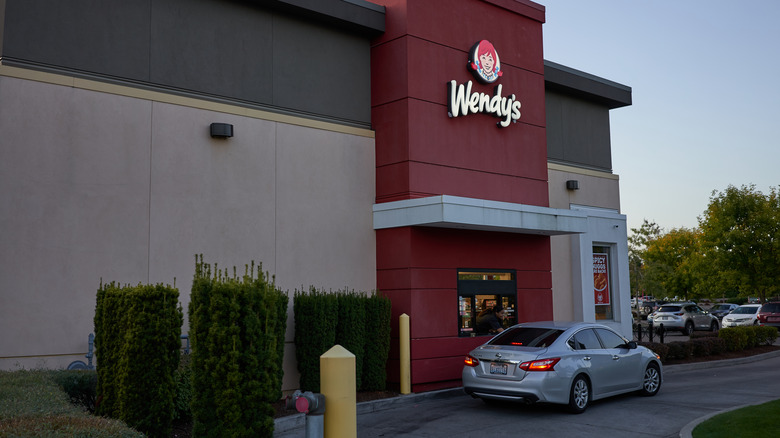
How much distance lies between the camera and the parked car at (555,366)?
11188mm

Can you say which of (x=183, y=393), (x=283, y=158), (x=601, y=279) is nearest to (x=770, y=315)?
(x=601, y=279)

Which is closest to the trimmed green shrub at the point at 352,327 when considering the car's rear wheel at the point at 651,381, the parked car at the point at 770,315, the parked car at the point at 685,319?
the car's rear wheel at the point at 651,381

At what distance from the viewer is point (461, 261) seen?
1539 centimetres

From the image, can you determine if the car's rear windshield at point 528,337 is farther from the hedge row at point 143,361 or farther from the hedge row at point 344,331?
the hedge row at point 143,361

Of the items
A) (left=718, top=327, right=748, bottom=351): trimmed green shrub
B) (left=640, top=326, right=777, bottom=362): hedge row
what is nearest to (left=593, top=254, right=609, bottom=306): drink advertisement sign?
(left=640, top=326, right=777, bottom=362): hedge row

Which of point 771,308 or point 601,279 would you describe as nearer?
point 601,279

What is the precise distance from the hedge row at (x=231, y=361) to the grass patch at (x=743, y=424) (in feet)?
19.4

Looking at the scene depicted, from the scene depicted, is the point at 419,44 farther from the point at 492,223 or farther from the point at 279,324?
the point at 279,324

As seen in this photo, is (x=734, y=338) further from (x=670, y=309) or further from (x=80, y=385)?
(x=80, y=385)

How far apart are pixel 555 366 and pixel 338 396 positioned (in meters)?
6.48

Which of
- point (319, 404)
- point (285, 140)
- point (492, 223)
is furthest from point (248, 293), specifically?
point (492, 223)

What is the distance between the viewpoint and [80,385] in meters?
9.35

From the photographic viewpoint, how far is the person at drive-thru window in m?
15.5

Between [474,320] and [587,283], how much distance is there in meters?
5.75
